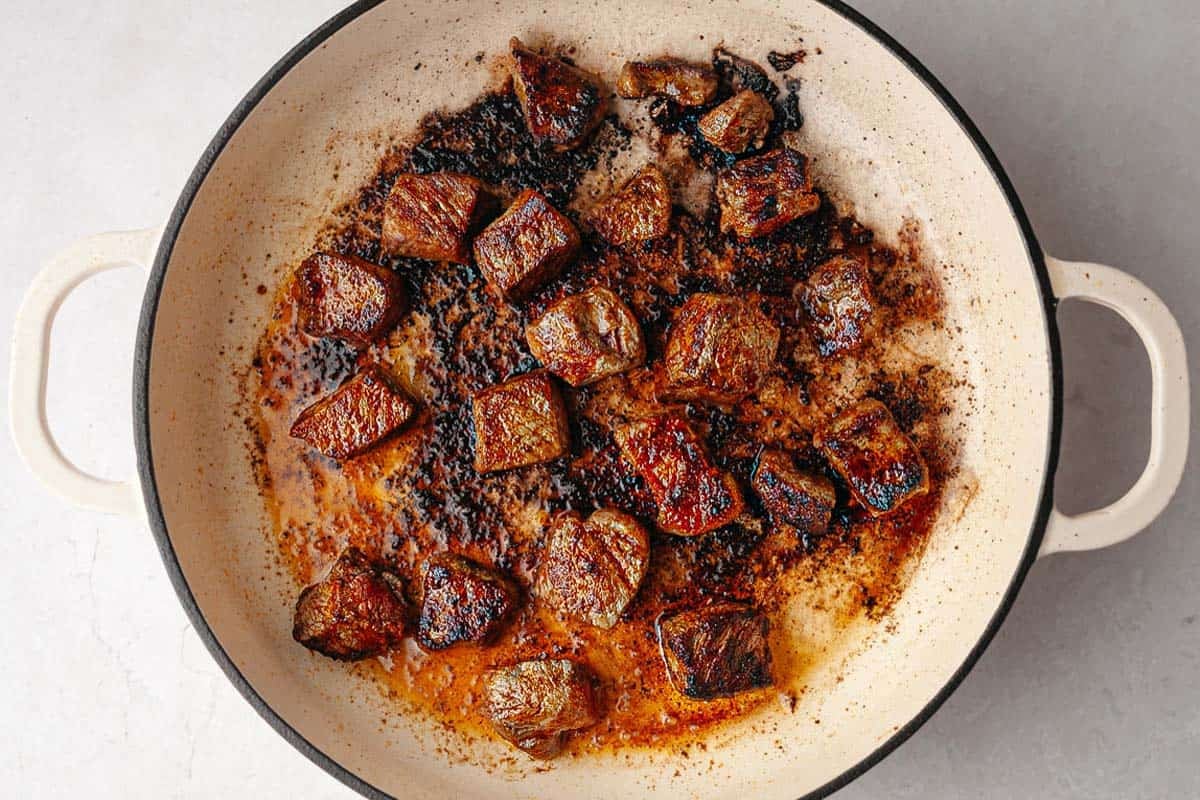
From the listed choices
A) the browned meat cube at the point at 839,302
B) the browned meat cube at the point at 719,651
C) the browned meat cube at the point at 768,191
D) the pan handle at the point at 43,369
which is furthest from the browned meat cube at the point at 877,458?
the pan handle at the point at 43,369

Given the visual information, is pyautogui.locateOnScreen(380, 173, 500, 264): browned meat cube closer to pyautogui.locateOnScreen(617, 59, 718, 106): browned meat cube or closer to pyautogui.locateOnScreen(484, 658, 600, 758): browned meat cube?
pyautogui.locateOnScreen(617, 59, 718, 106): browned meat cube

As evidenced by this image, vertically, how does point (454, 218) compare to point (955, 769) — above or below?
above

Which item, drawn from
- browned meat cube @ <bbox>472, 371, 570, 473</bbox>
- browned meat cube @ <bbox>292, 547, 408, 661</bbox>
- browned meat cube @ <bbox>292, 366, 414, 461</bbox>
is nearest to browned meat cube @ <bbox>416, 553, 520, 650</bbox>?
browned meat cube @ <bbox>292, 547, 408, 661</bbox>

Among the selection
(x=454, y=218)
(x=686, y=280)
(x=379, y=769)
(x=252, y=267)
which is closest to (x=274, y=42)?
(x=252, y=267)

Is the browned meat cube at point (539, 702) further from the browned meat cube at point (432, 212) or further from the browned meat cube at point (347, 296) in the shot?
the browned meat cube at point (432, 212)

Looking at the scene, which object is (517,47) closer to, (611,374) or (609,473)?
(611,374)

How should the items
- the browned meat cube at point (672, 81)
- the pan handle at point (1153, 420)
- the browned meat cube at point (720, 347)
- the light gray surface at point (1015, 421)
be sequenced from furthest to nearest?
the light gray surface at point (1015, 421)
the browned meat cube at point (672, 81)
the browned meat cube at point (720, 347)
the pan handle at point (1153, 420)

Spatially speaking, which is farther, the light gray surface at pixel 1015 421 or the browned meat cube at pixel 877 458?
the light gray surface at pixel 1015 421
